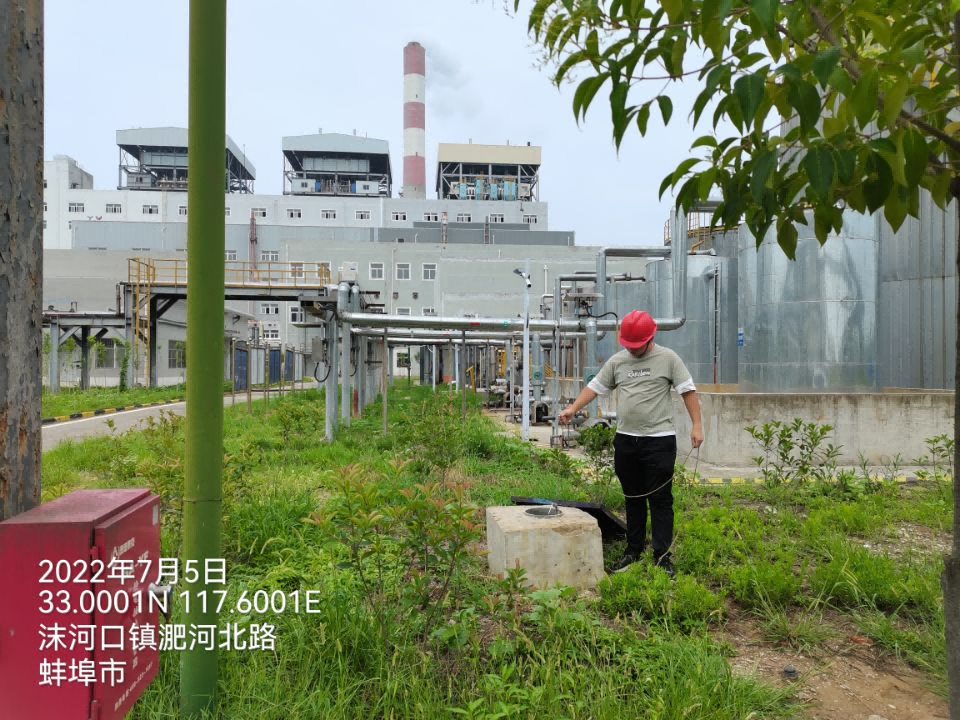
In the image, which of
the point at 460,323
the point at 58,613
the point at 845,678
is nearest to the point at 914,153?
the point at 58,613

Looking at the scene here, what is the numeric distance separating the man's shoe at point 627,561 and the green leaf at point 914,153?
121 inches

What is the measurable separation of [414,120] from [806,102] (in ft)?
181

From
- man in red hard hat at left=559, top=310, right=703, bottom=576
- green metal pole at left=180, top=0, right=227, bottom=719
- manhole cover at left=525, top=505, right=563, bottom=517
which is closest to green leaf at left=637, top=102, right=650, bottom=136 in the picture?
green metal pole at left=180, top=0, right=227, bottom=719

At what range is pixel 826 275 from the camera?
969cm

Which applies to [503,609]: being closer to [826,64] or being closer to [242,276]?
[826,64]

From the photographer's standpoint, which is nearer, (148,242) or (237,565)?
(237,565)

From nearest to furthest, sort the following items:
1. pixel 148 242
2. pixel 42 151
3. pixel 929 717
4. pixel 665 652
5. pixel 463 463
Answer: pixel 42 151, pixel 929 717, pixel 665 652, pixel 463 463, pixel 148 242

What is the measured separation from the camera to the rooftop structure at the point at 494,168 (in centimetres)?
5578

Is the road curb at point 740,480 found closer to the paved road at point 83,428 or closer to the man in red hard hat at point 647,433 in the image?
the man in red hard hat at point 647,433

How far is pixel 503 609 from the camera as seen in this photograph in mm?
3299

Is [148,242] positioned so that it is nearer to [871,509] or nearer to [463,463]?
[463,463]

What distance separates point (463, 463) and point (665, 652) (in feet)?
15.1

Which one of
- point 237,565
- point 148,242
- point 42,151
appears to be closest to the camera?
point 42,151

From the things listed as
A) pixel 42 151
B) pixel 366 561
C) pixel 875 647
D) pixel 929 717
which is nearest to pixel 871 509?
pixel 875 647
